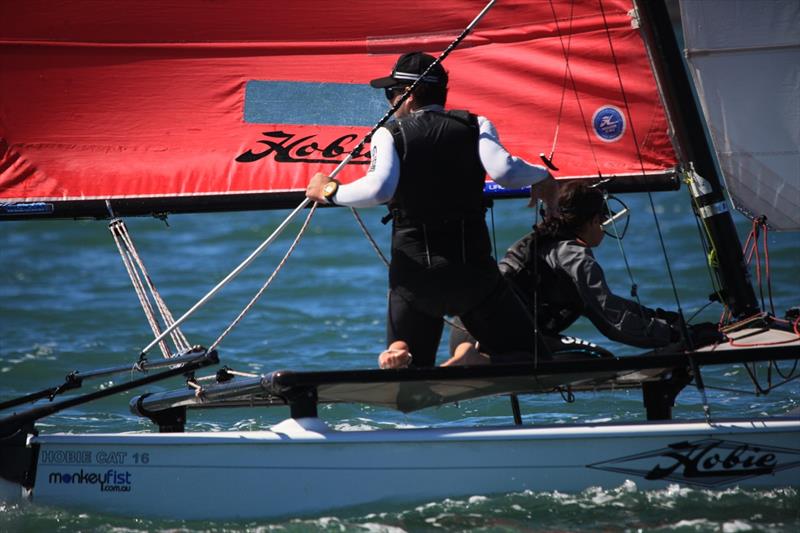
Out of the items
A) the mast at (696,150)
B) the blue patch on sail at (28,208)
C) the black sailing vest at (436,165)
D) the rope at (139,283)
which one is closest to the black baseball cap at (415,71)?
the black sailing vest at (436,165)

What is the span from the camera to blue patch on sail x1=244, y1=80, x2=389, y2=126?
4.91 m

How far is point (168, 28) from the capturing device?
16.2 ft

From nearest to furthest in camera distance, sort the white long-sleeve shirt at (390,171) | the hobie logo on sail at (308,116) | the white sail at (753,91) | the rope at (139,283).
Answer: the white long-sleeve shirt at (390,171) → the white sail at (753,91) → the rope at (139,283) → the hobie logo on sail at (308,116)

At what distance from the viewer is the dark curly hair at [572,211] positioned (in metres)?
4.27

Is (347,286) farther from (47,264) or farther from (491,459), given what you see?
(491,459)

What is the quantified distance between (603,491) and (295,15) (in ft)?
7.88

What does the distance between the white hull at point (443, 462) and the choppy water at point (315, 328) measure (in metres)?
0.06

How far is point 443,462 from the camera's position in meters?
3.99

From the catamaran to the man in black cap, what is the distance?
276 millimetres

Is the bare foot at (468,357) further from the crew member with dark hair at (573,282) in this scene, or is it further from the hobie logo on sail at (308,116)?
the hobie logo on sail at (308,116)

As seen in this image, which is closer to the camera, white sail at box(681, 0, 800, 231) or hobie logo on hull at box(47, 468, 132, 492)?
hobie logo on hull at box(47, 468, 132, 492)

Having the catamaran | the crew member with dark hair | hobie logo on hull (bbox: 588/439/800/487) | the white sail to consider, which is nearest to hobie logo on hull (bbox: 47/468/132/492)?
the catamaran

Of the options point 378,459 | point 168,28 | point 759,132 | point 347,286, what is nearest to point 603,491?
point 378,459

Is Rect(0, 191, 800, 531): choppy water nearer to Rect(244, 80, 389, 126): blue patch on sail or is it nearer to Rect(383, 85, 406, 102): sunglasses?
Rect(383, 85, 406, 102): sunglasses
